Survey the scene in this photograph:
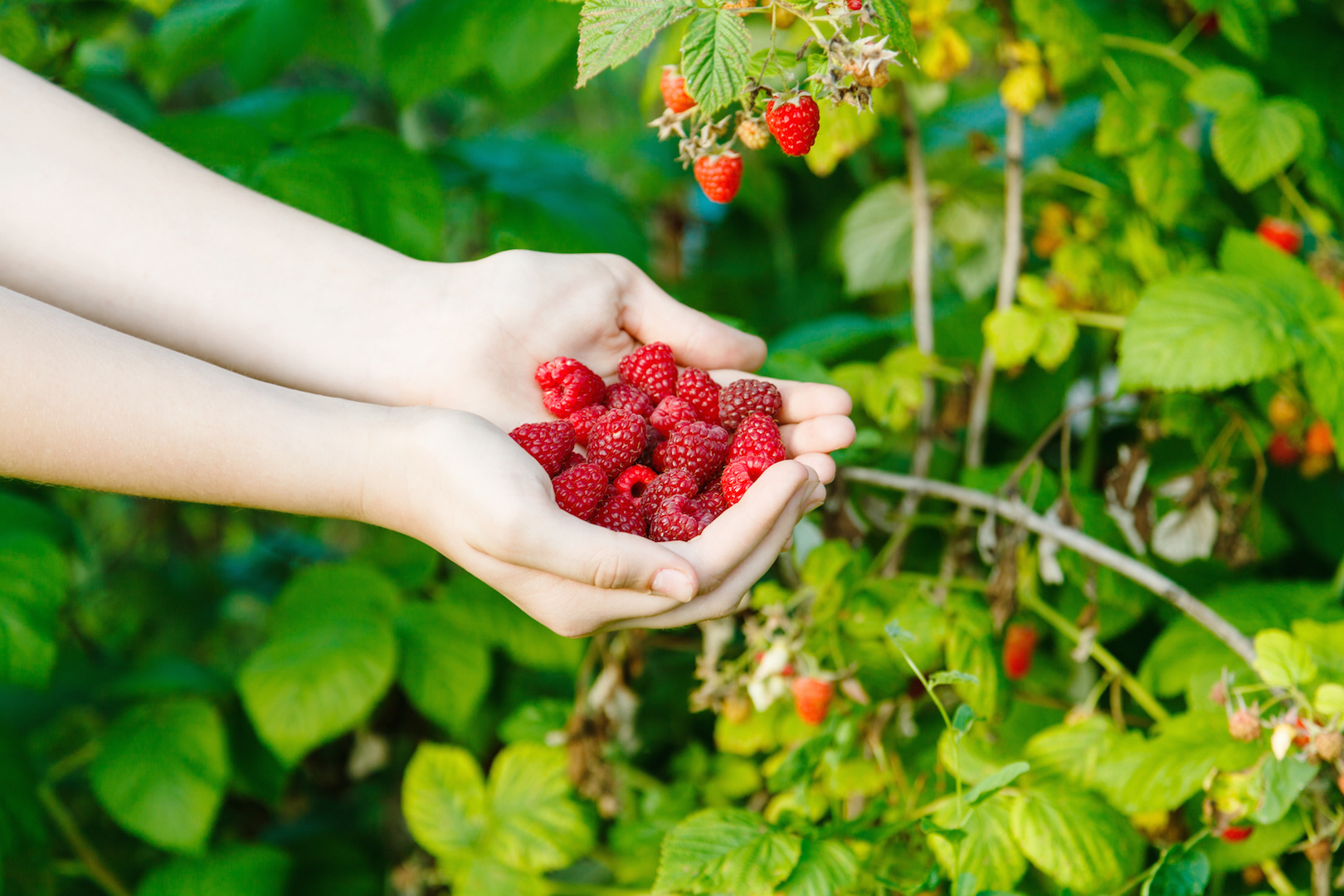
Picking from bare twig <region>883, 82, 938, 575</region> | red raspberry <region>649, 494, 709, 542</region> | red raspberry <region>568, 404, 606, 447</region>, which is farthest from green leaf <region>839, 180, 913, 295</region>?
red raspberry <region>649, 494, 709, 542</region>

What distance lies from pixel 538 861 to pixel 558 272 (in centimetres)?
96

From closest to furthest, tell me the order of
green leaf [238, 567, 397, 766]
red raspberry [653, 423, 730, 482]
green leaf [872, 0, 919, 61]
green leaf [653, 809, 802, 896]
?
green leaf [872, 0, 919, 61] < green leaf [653, 809, 802, 896] < red raspberry [653, 423, 730, 482] < green leaf [238, 567, 397, 766]

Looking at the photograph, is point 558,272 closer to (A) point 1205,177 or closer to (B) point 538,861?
(B) point 538,861

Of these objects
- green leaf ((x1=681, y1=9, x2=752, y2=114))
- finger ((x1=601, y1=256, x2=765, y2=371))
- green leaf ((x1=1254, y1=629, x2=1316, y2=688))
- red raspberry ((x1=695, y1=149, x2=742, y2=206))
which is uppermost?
green leaf ((x1=681, y1=9, x2=752, y2=114))

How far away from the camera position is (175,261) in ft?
4.42

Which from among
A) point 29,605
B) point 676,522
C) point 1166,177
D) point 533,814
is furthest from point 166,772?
point 1166,177

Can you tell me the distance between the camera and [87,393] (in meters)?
1.03

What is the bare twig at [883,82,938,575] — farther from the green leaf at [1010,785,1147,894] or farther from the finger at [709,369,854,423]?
the green leaf at [1010,785,1147,894]

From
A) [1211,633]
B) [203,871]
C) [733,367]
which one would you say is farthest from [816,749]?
[203,871]

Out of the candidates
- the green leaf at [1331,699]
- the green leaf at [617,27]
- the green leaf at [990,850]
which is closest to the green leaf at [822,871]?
the green leaf at [990,850]

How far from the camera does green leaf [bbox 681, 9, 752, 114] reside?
876mm

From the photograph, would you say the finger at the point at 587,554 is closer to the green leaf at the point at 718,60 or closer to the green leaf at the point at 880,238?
the green leaf at the point at 718,60

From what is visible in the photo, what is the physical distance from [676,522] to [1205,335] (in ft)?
2.69

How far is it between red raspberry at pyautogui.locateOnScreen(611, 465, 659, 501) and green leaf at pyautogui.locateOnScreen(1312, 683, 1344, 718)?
33.5 inches
